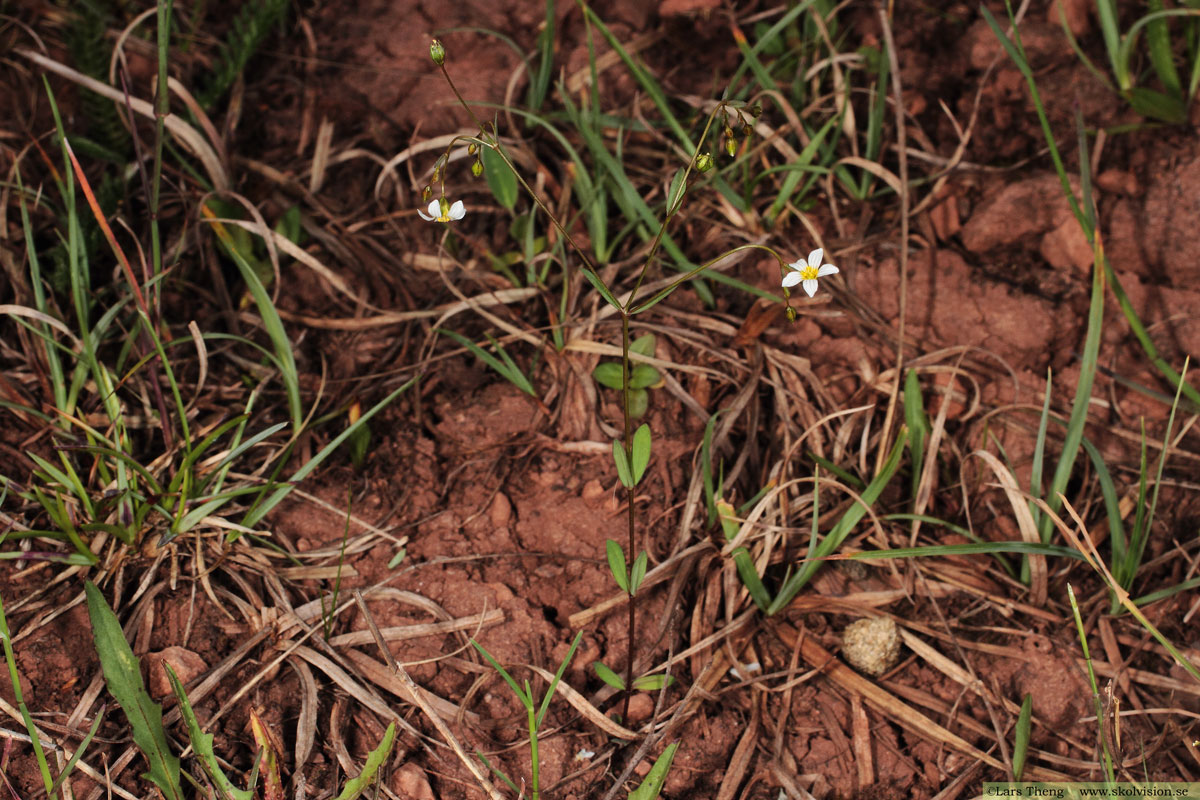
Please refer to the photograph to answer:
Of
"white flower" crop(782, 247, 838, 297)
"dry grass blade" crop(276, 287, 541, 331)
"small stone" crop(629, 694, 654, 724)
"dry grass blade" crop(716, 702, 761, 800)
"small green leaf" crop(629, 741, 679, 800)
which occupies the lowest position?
"dry grass blade" crop(716, 702, 761, 800)

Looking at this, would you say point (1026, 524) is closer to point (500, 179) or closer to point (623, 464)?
point (623, 464)

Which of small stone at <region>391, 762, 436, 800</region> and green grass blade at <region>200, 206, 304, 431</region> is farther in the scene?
green grass blade at <region>200, 206, 304, 431</region>

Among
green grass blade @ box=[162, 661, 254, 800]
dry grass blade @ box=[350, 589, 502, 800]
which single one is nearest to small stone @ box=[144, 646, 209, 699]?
green grass blade @ box=[162, 661, 254, 800]

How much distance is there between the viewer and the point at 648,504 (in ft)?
7.30

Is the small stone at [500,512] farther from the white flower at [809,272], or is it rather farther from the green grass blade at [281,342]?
the white flower at [809,272]

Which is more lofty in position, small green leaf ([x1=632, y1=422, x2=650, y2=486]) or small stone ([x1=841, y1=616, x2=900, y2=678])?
small green leaf ([x1=632, y1=422, x2=650, y2=486])

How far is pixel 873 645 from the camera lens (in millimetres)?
2041

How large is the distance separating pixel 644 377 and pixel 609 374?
0.09 m

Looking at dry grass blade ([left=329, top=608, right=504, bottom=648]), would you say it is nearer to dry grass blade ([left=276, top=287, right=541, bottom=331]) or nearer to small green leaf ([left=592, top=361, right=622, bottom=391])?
small green leaf ([left=592, top=361, right=622, bottom=391])

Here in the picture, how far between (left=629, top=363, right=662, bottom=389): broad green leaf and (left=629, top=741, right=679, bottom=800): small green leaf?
917 mm

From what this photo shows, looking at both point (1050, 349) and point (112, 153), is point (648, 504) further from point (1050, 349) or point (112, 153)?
point (112, 153)

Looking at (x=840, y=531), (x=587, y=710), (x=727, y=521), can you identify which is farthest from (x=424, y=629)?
(x=840, y=531)

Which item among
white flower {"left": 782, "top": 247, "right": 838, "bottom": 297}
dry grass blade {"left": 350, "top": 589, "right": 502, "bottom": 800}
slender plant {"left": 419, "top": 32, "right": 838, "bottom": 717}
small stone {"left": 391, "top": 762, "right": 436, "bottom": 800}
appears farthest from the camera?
small stone {"left": 391, "top": 762, "right": 436, "bottom": 800}

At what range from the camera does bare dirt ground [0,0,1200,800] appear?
1.95 metres
